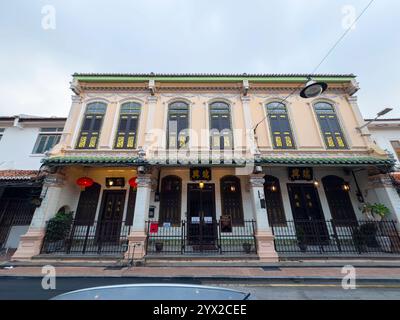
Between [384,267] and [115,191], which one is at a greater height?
[115,191]

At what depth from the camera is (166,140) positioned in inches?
431

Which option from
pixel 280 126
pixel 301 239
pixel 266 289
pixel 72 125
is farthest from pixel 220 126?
pixel 72 125

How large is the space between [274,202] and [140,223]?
761 centimetres

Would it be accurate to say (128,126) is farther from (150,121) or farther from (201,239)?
(201,239)

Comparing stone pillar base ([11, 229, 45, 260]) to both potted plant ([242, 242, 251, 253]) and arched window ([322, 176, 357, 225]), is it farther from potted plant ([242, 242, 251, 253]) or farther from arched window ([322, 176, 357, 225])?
arched window ([322, 176, 357, 225])

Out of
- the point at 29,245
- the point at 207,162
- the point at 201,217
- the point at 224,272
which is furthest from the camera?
the point at 201,217

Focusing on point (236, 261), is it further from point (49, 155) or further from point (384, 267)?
point (49, 155)

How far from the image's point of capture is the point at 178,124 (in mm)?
11461

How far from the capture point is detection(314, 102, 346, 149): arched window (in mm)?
10805

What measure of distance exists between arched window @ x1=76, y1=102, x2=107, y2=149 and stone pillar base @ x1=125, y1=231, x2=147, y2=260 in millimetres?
5927

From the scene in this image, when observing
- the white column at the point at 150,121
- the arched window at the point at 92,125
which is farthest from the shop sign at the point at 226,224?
the arched window at the point at 92,125

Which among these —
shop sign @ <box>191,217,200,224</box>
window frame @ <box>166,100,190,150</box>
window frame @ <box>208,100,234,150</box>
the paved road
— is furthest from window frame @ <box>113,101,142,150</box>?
the paved road
